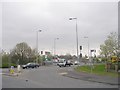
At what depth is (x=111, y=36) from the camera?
2931 inches

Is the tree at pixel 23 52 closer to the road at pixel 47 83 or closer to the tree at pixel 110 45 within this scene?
the tree at pixel 110 45

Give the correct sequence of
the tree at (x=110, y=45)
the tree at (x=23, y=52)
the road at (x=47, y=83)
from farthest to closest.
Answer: the tree at (x=23, y=52)
the tree at (x=110, y=45)
the road at (x=47, y=83)

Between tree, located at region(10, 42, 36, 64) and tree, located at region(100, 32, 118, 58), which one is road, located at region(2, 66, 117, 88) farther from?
tree, located at region(10, 42, 36, 64)

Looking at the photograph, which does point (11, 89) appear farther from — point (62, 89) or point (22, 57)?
point (22, 57)

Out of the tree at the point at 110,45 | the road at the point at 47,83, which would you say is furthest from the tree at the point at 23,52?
the road at the point at 47,83

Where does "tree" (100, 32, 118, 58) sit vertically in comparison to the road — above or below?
above

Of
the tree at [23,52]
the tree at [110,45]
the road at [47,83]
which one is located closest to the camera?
the road at [47,83]

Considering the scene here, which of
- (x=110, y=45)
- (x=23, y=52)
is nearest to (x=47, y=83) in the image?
(x=110, y=45)

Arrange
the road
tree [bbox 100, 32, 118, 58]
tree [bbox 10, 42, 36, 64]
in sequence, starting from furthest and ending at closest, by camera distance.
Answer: tree [bbox 10, 42, 36, 64] < tree [bbox 100, 32, 118, 58] < the road

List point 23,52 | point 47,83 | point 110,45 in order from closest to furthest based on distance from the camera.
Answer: point 47,83 → point 110,45 → point 23,52

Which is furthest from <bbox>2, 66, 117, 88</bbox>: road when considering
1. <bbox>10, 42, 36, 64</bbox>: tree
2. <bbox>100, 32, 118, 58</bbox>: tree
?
<bbox>10, 42, 36, 64</bbox>: tree

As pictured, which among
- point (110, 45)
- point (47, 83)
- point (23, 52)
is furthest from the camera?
point (23, 52)

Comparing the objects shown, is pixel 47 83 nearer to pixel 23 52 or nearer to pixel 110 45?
pixel 110 45

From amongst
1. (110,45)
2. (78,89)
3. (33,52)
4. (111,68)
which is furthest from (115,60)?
(33,52)
